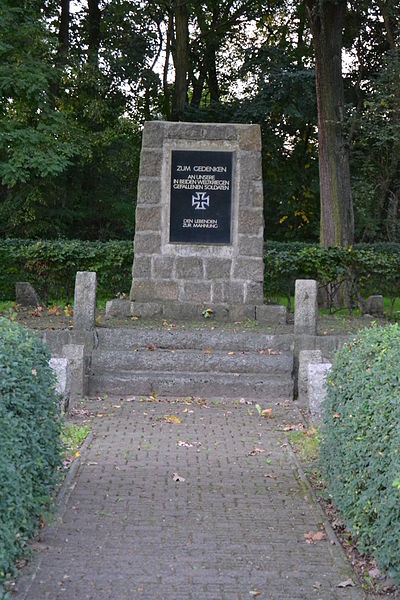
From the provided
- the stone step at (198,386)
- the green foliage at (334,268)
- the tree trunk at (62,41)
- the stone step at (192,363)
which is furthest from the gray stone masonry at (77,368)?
the tree trunk at (62,41)

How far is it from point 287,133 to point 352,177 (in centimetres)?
309

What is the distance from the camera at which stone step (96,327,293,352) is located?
39.9 ft

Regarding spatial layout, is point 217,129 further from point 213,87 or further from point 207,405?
point 213,87

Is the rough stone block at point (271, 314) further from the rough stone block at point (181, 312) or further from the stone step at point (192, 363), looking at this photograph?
the stone step at point (192, 363)

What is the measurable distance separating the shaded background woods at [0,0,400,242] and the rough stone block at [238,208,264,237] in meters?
8.03

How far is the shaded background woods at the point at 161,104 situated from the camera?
2250cm

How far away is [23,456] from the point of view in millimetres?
5293

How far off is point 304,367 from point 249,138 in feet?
15.0

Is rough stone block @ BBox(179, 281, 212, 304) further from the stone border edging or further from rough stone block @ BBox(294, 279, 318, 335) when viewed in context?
the stone border edging

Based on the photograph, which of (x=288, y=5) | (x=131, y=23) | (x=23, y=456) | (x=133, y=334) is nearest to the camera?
(x=23, y=456)

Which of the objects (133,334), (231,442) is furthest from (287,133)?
(231,442)

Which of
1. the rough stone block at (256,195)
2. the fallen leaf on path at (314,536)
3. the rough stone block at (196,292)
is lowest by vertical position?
the fallen leaf on path at (314,536)

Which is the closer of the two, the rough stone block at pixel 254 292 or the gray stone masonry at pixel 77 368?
the gray stone masonry at pixel 77 368

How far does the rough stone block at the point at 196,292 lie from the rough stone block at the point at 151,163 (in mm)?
1709
